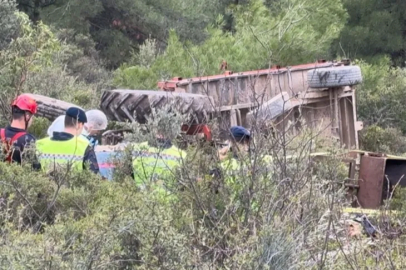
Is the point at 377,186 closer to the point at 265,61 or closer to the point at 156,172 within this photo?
the point at 156,172

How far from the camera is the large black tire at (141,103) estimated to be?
367 inches

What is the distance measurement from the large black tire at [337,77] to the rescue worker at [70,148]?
5.94 m

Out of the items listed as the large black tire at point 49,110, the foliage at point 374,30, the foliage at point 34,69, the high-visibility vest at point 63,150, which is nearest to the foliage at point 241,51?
the foliage at point 34,69

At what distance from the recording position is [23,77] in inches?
433

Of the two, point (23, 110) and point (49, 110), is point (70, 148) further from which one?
point (49, 110)

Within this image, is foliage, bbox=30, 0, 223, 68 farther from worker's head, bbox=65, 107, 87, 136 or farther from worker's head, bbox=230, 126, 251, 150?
worker's head, bbox=230, 126, 251, 150

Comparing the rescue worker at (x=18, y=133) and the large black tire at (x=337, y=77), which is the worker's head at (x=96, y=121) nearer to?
the rescue worker at (x=18, y=133)

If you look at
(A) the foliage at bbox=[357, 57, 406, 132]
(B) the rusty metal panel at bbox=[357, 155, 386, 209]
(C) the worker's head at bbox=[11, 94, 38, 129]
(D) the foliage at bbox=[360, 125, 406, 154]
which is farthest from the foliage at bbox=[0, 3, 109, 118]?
(A) the foliage at bbox=[357, 57, 406, 132]

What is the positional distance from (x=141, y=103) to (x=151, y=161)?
14.1ft

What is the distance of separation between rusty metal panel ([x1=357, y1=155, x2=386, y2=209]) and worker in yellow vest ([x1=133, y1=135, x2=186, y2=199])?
118 inches

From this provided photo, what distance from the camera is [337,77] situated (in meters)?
12.1

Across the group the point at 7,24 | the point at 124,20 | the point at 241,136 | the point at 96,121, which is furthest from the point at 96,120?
the point at 124,20

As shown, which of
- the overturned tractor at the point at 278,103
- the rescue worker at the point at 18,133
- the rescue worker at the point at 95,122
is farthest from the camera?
the overturned tractor at the point at 278,103

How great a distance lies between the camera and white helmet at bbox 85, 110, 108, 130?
7699mm
